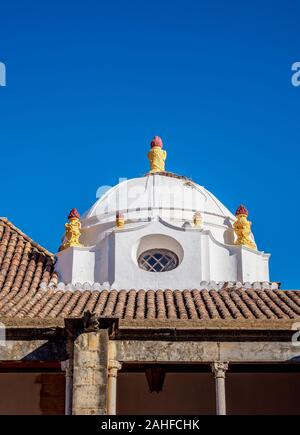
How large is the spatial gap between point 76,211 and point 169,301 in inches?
198

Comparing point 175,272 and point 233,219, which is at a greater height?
point 233,219

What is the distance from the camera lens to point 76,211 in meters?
21.8

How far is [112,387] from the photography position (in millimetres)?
15344

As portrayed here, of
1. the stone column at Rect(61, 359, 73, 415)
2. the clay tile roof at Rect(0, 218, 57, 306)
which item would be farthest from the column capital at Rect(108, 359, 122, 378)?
the clay tile roof at Rect(0, 218, 57, 306)

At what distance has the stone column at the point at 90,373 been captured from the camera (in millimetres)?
15023

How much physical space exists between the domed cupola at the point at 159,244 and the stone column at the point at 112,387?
4.19 m

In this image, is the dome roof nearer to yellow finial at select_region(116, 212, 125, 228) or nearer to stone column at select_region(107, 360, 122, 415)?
yellow finial at select_region(116, 212, 125, 228)

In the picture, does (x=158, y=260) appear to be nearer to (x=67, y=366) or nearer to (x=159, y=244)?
(x=159, y=244)

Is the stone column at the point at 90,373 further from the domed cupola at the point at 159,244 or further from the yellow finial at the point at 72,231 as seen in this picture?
the yellow finial at the point at 72,231

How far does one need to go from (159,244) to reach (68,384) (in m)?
6.12

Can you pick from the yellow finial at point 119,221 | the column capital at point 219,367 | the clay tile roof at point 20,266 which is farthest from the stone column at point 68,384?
the yellow finial at point 119,221

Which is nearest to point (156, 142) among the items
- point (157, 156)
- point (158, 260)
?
point (157, 156)
